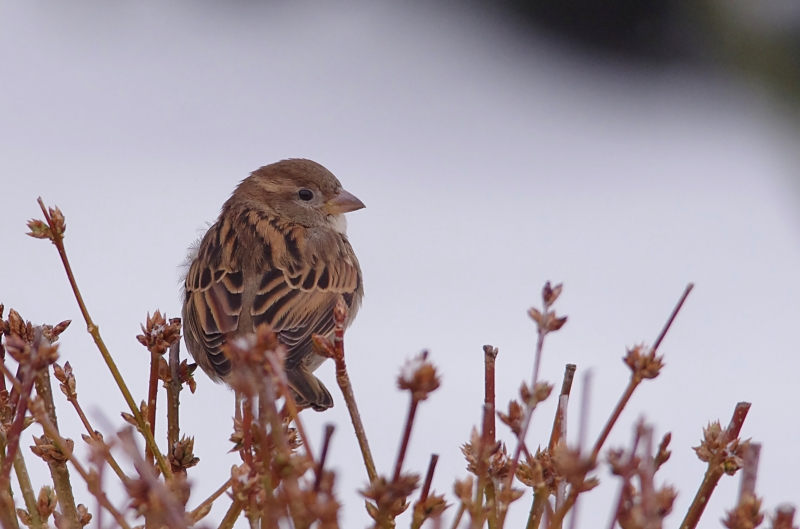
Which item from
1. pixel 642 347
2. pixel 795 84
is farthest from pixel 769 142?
pixel 642 347

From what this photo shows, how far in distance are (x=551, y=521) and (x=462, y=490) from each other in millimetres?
148

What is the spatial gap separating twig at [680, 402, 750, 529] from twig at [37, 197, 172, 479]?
983 millimetres

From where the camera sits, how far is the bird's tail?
3.24 meters

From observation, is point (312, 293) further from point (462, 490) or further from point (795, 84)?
point (795, 84)

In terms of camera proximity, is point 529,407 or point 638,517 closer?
point 638,517

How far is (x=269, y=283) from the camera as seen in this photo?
4.15 m

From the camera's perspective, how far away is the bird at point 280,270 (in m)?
3.81

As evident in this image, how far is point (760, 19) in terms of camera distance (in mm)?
6223

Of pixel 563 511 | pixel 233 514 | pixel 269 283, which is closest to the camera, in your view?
pixel 563 511

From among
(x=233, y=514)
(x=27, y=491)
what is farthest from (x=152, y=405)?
(x=233, y=514)

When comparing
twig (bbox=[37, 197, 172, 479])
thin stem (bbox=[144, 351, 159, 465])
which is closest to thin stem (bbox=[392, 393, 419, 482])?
twig (bbox=[37, 197, 172, 479])

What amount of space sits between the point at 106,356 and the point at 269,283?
230 centimetres

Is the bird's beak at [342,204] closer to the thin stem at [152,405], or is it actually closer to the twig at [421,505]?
the thin stem at [152,405]

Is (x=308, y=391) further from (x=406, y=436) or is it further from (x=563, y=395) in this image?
(x=406, y=436)
